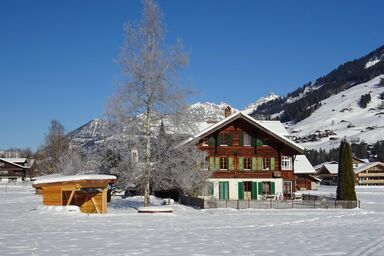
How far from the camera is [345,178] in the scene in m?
40.5

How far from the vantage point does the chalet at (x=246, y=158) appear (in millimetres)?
49469

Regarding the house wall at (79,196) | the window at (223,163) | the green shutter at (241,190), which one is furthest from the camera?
the window at (223,163)

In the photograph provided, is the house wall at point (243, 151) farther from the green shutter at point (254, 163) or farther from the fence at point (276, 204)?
the fence at point (276, 204)

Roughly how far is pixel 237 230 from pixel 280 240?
4225 mm

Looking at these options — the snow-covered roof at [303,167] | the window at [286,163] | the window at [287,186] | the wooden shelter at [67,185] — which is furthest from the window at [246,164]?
the snow-covered roof at [303,167]

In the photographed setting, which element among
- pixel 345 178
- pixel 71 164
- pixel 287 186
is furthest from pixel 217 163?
pixel 71 164

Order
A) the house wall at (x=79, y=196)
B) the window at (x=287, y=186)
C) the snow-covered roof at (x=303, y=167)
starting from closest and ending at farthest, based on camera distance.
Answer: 1. the house wall at (x=79, y=196)
2. the window at (x=287, y=186)
3. the snow-covered roof at (x=303, y=167)

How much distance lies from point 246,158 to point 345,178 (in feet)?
39.4

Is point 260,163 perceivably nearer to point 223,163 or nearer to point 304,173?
point 223,163

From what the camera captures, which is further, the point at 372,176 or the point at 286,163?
the point at 372,176

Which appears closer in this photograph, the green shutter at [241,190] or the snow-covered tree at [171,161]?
the snow-covered tree at [171,161]

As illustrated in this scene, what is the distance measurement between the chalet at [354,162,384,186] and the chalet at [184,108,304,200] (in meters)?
74.7

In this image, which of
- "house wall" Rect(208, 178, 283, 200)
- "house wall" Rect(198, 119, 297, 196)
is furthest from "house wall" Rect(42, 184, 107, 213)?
"house wall" Rect(198, 119, 297, 196)

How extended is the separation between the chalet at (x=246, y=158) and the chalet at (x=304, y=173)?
884 inches
